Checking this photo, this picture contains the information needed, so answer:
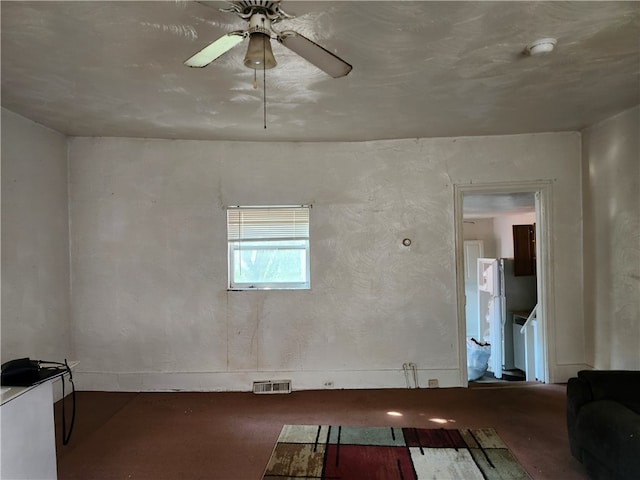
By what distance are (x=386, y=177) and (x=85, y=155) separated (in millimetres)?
2920

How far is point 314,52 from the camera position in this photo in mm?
1510

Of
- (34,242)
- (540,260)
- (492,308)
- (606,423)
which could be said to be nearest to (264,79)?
(34,242)

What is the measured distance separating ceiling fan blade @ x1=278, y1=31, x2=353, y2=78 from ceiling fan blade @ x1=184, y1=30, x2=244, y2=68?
0.55 ft

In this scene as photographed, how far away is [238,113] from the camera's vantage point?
2924 mm

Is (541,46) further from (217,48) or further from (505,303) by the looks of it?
(505,303)

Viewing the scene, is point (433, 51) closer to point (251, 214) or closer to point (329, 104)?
point (329, 104)

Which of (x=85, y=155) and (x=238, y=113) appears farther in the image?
(x=85, y=155)

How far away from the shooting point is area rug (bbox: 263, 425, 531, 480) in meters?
2.24

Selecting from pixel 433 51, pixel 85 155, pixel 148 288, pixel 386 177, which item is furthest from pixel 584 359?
pixel 85 155

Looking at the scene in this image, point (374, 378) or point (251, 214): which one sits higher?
point (251, 214)

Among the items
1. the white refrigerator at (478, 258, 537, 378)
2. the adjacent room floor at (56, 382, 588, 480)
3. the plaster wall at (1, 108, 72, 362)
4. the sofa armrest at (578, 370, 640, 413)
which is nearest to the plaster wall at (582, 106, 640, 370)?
the adjacent room floor at (56, 382, 588, 480)

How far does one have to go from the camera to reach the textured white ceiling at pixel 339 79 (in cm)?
170

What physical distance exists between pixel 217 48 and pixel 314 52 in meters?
0.38

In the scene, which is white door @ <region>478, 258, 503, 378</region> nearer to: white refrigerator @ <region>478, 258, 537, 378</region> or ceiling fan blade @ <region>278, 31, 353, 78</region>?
white refrigerator @ <region>478, 258, 537, 378</region>
